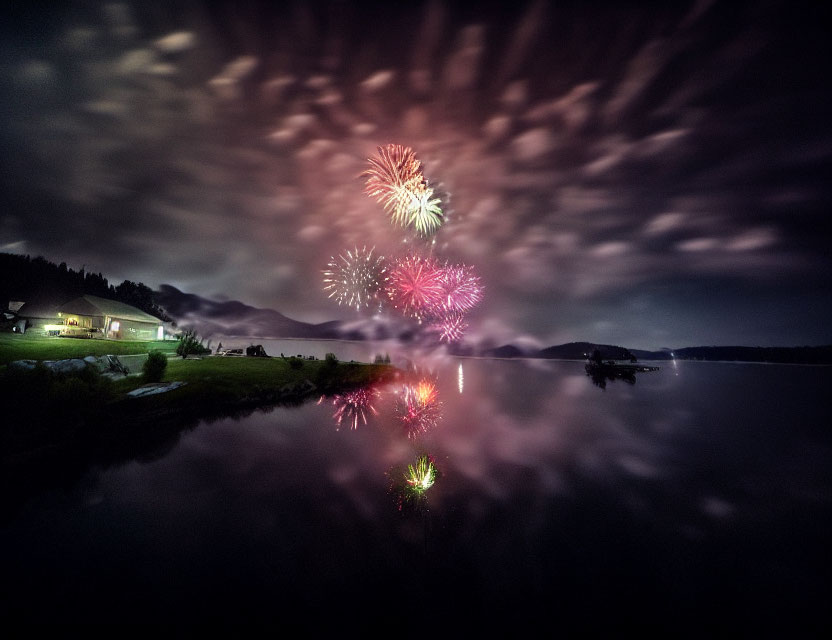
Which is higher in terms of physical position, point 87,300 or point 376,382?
point 87,300

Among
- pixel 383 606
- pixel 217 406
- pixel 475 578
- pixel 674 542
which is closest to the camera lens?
pixel 383 606

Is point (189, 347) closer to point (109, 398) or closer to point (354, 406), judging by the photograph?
point (109, 398)

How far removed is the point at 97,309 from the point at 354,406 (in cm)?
5131

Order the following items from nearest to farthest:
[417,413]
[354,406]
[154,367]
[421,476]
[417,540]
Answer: [417,540]
[421,476]
[154,367]
[417,413]
[354,406]

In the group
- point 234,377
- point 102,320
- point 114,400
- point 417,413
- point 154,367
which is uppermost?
point 102,320

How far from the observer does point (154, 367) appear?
28.3m

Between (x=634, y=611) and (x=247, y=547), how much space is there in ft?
40.4

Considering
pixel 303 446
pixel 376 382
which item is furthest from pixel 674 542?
pixel 376 382

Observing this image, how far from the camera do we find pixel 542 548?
36.0 feet

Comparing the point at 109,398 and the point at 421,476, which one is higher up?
the point at 109,398

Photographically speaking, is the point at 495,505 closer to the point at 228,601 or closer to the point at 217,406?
the point at 228,601

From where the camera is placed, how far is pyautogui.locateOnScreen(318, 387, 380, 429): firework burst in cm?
3031

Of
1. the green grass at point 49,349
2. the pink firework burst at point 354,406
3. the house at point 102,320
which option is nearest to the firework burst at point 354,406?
the pink firework burst at point 354,406

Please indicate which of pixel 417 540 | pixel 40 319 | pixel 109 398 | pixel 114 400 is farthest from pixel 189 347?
pixel 417 540
